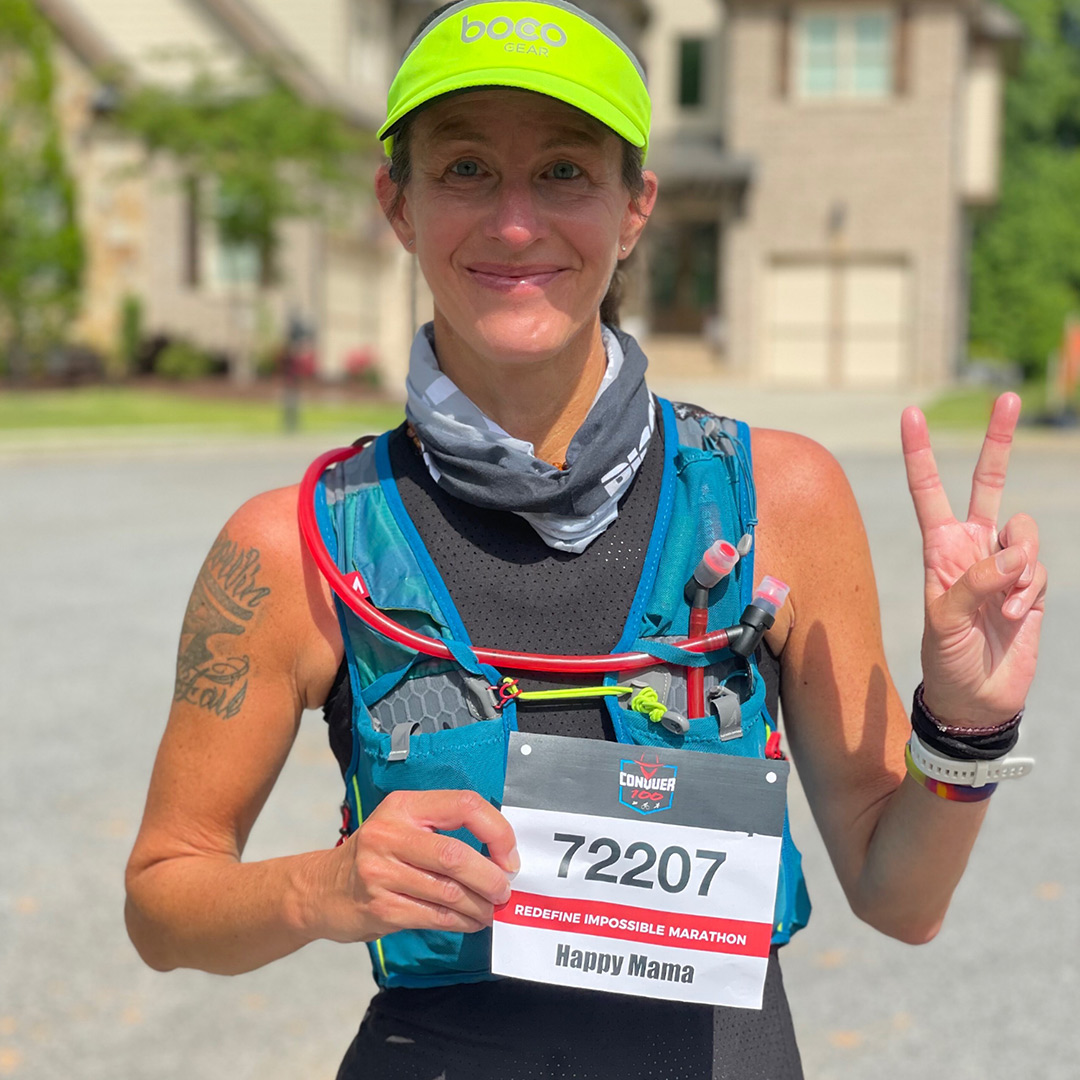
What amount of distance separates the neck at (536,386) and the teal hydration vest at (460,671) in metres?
0.16

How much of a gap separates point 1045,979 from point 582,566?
3.15 metres

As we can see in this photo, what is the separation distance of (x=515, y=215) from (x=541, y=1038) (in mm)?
1028

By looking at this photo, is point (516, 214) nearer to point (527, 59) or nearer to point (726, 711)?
point (527, 59)

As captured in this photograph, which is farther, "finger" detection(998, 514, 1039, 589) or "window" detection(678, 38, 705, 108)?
"window" detection(678, 38, 705, 108)

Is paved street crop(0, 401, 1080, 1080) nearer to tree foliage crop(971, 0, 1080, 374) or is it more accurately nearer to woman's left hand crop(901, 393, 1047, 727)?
woman's left hand crop(901, 393, 1047, 727)

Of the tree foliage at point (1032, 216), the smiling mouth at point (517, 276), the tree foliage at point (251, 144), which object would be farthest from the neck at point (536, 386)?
the tree foliage at point (1032, 216)

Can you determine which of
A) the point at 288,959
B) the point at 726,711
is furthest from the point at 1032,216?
the point at 726,711

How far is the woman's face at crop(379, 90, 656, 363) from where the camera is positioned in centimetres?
181

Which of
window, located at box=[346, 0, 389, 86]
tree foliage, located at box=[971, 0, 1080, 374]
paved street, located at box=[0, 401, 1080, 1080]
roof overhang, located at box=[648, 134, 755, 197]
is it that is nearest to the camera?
paved street, located at box=[0, 401, 1080, 1080]

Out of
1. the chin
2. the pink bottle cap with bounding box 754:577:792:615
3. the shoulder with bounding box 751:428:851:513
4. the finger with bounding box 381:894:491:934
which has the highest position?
the chin

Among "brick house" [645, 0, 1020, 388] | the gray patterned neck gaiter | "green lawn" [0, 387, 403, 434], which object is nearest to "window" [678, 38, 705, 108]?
"brick house" [645, 0, 1020, 388]

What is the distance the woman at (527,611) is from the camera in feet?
5.80

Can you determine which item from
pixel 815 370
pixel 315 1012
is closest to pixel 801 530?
pixel 315 1012

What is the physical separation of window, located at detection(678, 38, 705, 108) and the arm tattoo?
34.5 metres
